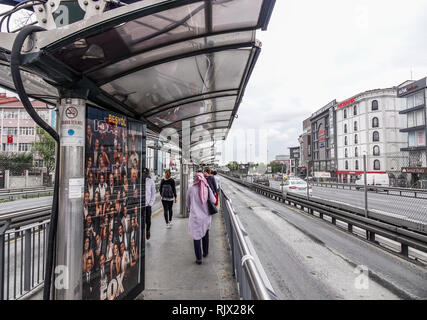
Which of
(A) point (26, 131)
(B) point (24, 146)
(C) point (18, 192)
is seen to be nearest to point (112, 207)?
(C) point (18, 192)

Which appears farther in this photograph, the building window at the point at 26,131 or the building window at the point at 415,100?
the building window at the point at 26,131

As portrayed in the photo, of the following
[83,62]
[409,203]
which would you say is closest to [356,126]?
[409,203]

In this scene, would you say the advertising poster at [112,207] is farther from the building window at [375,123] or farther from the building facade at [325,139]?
the building facade at [325,139]

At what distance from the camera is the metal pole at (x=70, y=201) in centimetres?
238

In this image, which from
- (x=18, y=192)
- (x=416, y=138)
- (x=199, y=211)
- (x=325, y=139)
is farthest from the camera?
(x=325, y=139)

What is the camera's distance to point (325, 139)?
63656 millimetres

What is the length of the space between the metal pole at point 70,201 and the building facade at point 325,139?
57.5 m

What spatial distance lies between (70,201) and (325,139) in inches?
2696

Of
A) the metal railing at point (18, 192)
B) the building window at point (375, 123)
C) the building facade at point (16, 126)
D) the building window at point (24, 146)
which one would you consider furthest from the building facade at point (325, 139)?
the building facade at point (16, 126)

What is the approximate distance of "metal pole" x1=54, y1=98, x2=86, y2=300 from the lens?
7.80 feet

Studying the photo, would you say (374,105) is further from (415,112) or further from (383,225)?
(383,225)

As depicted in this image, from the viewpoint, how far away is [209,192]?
504cm

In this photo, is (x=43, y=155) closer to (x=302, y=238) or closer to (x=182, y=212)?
(x=182, y=212)
